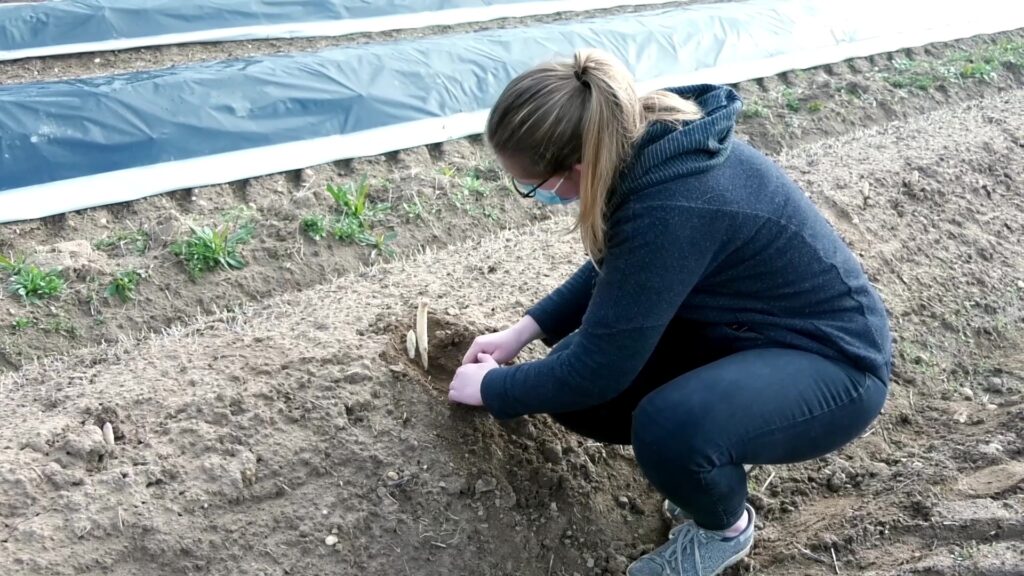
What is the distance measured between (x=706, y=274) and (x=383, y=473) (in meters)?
1.08

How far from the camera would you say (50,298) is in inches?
165

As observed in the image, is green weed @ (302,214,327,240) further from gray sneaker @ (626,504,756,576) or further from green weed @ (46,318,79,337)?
gray sneaker @ (626,504,756,576)

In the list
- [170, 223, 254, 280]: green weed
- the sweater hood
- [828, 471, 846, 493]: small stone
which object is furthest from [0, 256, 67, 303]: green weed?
[828, 471, 846, 493]: small stone

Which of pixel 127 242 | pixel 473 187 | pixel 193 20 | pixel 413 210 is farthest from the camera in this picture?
pixel 193 20

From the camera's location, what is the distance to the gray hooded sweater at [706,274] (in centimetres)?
202

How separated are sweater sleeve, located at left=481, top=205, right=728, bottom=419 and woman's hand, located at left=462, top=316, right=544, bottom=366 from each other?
0.38m

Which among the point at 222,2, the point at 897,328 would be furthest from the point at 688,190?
the point at 222,2

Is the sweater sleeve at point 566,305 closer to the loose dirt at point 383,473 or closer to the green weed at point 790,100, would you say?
the loose dirt at point 383,473

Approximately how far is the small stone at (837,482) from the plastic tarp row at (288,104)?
2.63m

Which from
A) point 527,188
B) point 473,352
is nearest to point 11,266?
point 473,352

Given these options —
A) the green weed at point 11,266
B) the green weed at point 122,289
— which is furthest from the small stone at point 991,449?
the green weed at point 11,266

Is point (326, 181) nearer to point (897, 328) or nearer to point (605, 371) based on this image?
point (897, 328)

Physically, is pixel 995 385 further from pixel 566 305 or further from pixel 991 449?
pixel 566 305

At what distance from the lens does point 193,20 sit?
6.83 m
